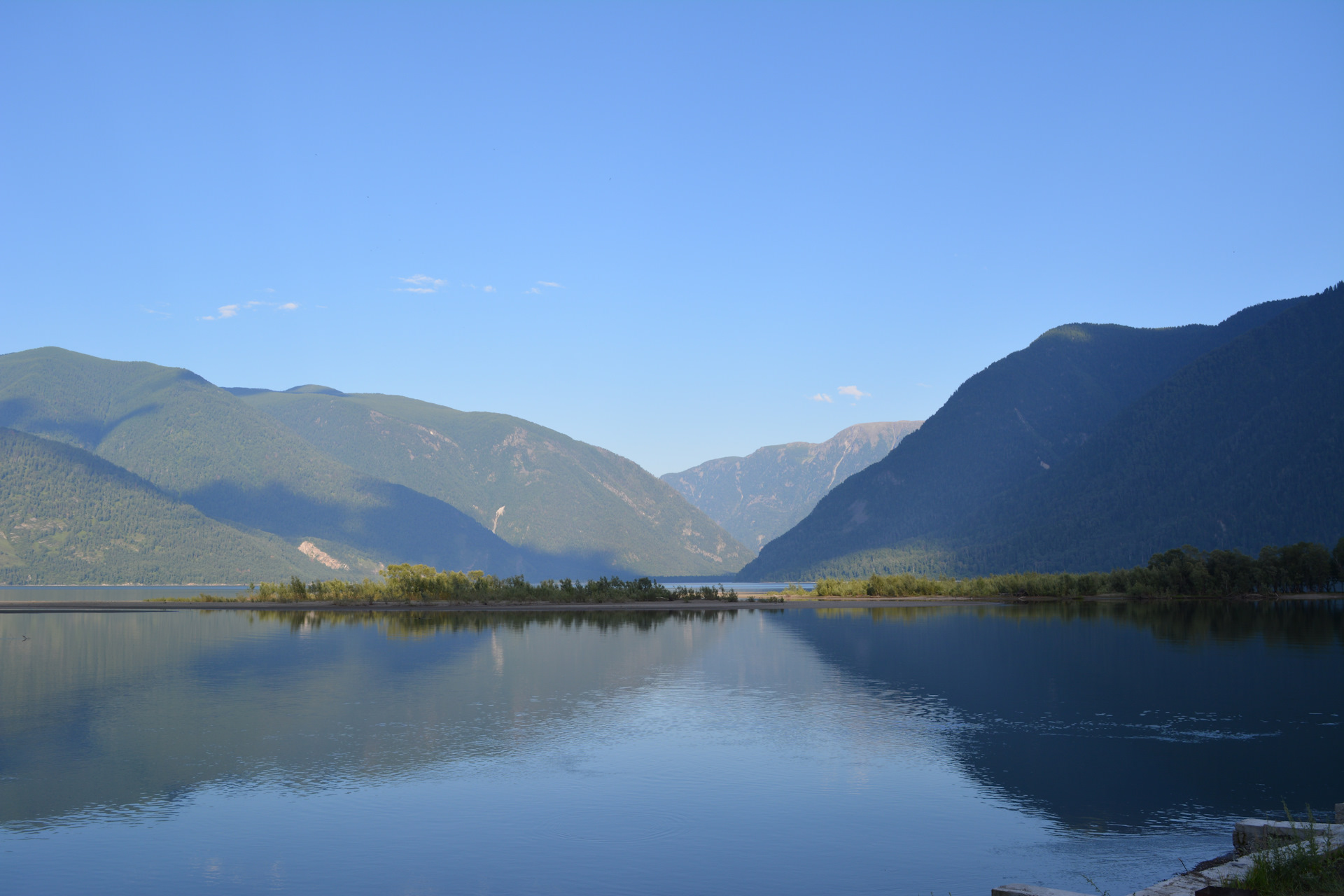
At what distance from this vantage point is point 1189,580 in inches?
4456

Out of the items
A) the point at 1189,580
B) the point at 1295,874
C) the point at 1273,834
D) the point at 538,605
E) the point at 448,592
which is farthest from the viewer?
the point at 1189,580

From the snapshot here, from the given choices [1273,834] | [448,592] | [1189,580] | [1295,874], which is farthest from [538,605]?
[1295,874]

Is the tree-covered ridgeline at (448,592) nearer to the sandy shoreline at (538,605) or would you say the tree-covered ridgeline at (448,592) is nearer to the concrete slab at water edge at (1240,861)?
the sandy shoreline at (538,605)

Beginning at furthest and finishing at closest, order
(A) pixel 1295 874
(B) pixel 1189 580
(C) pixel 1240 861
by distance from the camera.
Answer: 1. (B) pixel 1189 580
2. (C) pixel 1240 861
3. (A) pixel 1295 874

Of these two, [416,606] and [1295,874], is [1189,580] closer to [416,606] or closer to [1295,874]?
[416,606]

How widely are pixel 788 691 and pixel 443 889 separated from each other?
76.1 feet

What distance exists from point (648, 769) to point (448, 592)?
85.9m

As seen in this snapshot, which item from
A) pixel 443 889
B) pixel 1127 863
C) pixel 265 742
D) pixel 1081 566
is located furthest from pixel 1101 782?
pixel 1081 566

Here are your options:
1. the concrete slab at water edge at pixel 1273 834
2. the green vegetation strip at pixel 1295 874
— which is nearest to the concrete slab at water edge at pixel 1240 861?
the concrete slab at water edge at pixel 1273 834

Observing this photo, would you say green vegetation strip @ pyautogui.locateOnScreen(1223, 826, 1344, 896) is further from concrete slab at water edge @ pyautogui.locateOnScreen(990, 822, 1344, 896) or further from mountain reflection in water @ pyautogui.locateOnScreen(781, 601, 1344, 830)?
mountain reflection in water @ pyautogui.locateOnScreen(781, 601, 1344, 830)

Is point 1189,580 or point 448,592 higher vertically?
point 1189,580

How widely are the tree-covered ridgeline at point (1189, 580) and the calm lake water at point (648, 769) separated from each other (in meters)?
68.0

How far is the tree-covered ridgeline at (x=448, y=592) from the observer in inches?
4134

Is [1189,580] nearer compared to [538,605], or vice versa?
[538,605]
